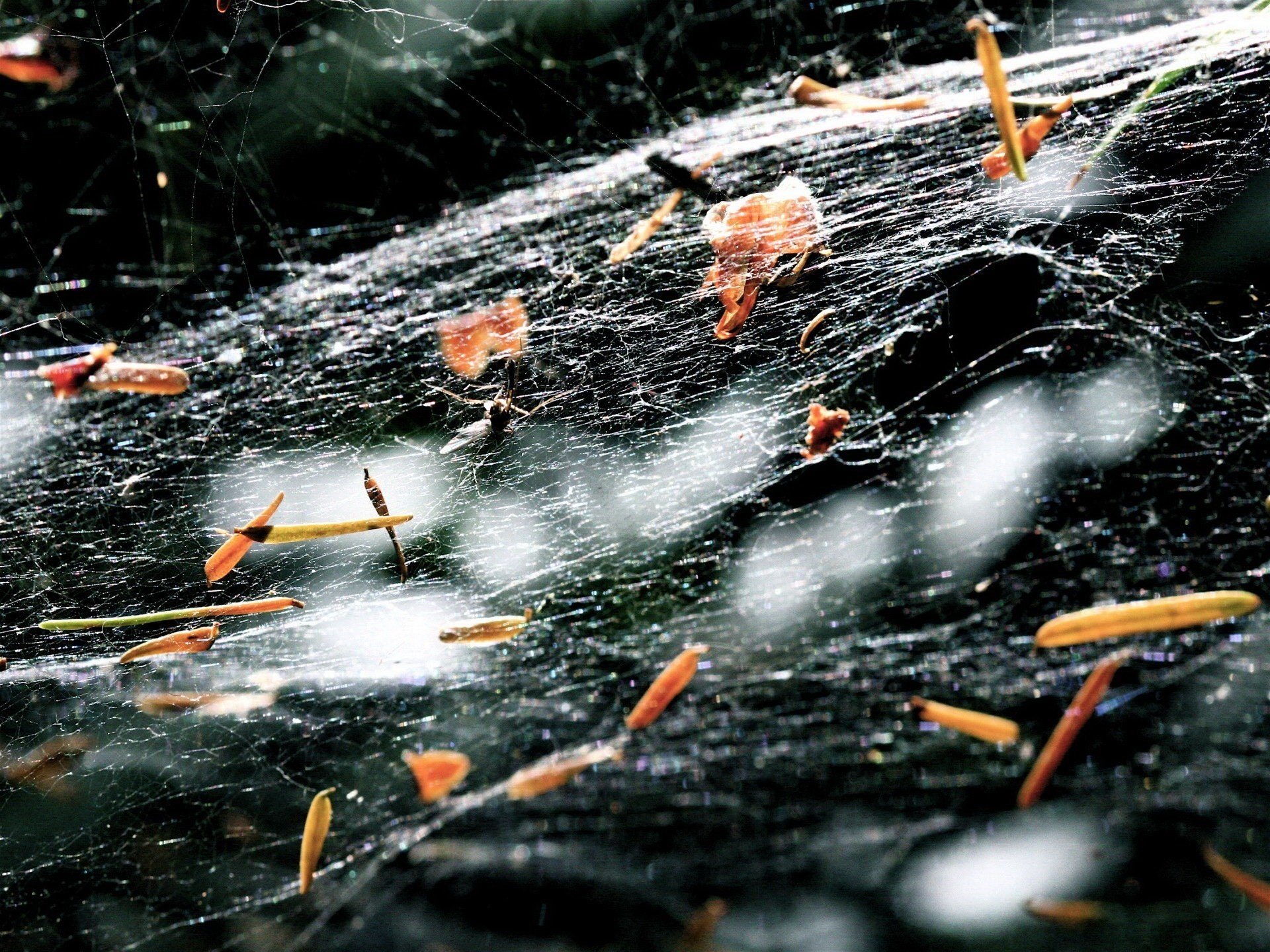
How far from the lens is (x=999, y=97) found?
1280mm

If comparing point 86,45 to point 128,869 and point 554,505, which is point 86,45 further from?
point 128,869

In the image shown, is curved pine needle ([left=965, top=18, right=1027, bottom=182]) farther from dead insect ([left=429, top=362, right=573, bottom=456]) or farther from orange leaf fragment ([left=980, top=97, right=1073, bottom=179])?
dead insect ([left=429, top=362, right=573, bottom=456])

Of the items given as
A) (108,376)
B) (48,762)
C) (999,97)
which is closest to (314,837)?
(48,762)

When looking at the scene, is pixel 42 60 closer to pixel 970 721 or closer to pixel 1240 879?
pixel 970 721

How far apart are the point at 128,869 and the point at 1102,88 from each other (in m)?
2.32

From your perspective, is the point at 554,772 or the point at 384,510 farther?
the point at 384,510

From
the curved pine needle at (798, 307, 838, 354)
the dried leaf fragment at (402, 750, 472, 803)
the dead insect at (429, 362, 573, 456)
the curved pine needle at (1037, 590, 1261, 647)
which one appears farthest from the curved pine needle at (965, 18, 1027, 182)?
the dried leaf fragment at (402, 750, 472, 803)

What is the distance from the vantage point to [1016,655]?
102 cm

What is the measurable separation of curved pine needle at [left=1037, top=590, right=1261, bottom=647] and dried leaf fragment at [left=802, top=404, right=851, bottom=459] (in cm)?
44

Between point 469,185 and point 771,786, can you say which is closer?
point 771,786

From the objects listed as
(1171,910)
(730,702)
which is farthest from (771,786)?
(1171,910)

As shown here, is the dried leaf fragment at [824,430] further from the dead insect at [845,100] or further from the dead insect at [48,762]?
the dead insect at [48,762]

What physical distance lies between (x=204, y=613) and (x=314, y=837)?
0.49 meters

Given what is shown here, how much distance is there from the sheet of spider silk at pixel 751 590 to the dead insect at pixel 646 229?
0.12 ft
